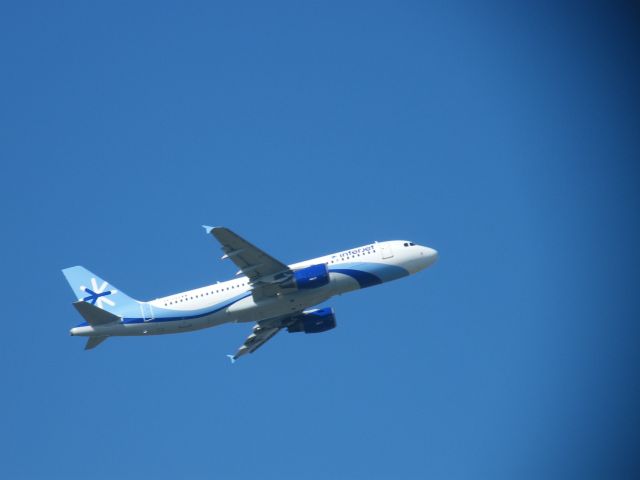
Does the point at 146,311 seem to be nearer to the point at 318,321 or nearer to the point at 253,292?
the point at 253,292

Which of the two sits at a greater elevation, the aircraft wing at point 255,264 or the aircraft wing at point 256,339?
the aircraft wing at point 255,264

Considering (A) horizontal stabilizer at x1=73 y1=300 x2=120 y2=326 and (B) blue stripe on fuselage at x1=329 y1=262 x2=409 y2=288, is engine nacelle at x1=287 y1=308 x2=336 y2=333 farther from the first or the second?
(A) horizontal stabilizer at x1=73 y1=300 x2=120 y2=326

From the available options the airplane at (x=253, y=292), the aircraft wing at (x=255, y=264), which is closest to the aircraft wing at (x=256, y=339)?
the airplane at (x=253, y=292)

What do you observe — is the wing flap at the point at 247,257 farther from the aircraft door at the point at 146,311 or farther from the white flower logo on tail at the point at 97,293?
the white flower logo on tail at the point at 97,293

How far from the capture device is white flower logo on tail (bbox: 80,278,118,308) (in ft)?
191

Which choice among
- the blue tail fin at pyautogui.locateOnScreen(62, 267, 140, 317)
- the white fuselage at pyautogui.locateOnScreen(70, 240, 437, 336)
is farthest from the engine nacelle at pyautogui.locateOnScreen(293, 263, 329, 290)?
the blue tail fin at pyautogui.locateOnScreen(62, 267, 140, 317)

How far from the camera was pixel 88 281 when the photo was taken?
60.1m

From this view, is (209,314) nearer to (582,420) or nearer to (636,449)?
(636,449)

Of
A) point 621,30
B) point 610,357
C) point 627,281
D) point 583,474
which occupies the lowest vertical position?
point 583,474

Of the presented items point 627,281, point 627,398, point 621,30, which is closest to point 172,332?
point 627,398

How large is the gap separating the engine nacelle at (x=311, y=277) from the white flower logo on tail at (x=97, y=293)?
580 inches

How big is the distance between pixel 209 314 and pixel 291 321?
955cm

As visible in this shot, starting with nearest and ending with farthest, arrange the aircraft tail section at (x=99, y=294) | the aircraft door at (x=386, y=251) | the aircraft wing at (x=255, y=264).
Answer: the aircraft wing at (x=255, y=264)
the aircraft tail section at (x=99, y=294)
the aircraft door at (x=386, y=251)

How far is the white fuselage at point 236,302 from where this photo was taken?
55.0 m
